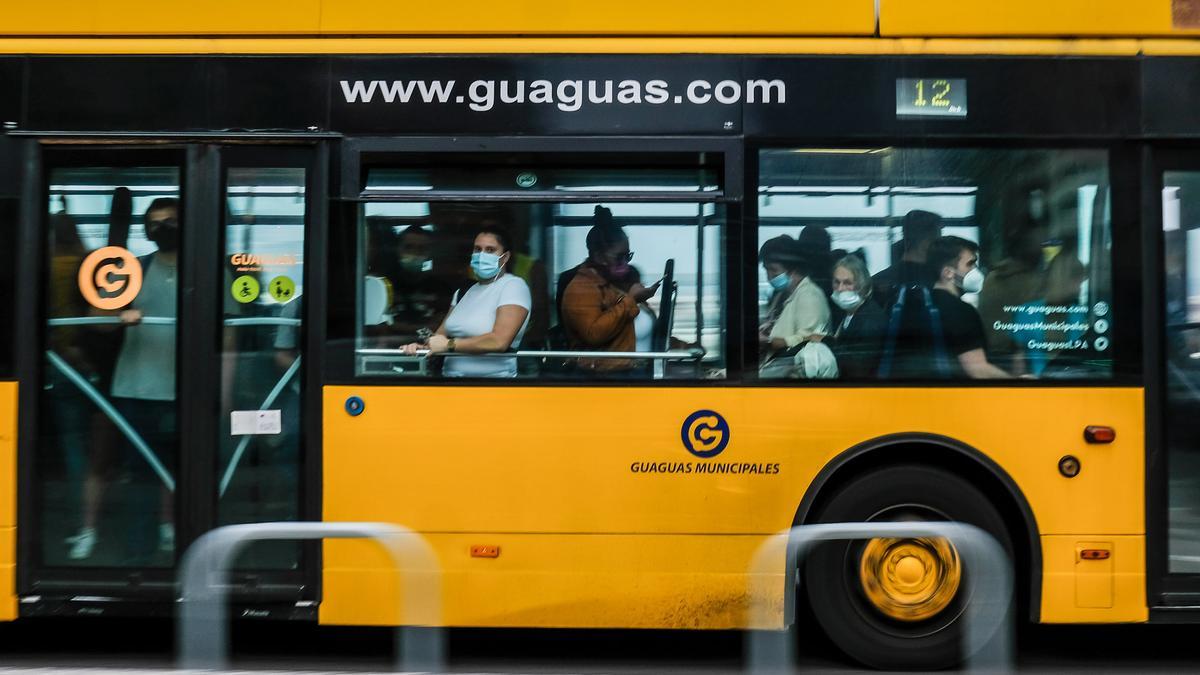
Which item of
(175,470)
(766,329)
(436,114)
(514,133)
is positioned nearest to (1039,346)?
(766,329)

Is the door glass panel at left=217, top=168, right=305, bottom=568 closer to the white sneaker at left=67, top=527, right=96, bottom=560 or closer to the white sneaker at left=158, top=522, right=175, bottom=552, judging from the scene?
the white sneaker at left=158, top=522, right=175, bottom=552

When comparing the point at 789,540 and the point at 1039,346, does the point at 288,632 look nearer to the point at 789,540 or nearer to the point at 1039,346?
the point at 789,540

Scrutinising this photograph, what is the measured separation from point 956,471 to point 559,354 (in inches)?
75.9

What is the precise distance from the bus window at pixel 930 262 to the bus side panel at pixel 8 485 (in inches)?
138

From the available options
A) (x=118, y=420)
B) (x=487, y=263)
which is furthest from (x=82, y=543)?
Answer: (x=487, y=263)

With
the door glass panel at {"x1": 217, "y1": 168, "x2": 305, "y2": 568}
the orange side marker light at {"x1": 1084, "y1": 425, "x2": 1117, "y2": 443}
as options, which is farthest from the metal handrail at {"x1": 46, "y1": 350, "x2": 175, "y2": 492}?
the orange side marker light at {"x1": 1084, "y1": 425, "x2": 1117, "y2": 443}

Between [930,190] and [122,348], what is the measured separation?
153 inches

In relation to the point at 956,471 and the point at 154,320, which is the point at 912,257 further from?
the point at 154,320

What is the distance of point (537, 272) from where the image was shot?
5262mm

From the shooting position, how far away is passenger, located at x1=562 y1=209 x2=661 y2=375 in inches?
206

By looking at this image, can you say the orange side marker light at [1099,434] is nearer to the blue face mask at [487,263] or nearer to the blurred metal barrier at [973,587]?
the blurred metal barrier at [973,587]

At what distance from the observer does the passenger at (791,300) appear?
518cm

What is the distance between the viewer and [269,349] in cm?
528

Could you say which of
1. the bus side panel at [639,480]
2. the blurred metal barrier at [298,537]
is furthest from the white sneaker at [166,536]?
the blurred metal barrier at [298,537]
